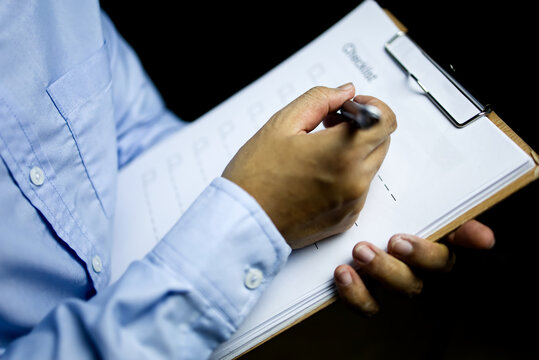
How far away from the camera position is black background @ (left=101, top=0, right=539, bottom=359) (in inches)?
21.2

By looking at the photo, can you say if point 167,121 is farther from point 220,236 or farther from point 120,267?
point 220,236

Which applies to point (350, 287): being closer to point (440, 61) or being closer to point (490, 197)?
point (490, 197)

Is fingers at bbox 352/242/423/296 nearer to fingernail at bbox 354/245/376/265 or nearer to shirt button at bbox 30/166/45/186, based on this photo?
fingernail at bbox 354/245/376/265

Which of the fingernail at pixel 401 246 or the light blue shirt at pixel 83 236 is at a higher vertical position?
the light blue shirt at pixel 83 236

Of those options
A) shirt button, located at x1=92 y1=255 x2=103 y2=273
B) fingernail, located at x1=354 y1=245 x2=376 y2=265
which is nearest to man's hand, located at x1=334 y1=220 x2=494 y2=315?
fingernail, located at x1=354 y1=245 x2=376 y2=265

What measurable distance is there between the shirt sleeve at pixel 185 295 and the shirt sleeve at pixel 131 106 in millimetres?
343

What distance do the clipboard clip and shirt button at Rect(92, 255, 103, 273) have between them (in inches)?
17.4

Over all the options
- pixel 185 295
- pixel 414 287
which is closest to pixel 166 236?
pixel 185 295

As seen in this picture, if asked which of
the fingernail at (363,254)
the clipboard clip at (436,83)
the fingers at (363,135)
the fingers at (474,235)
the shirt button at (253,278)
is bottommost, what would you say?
the fingers at (474,235)

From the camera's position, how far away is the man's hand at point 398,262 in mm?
376

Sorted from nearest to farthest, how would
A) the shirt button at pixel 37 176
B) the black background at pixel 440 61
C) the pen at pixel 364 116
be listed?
the pen at pixel 364 116 → the shirt button at pixel 37 176 → the black background at pixel 440 61

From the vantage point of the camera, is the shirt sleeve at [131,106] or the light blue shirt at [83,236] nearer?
the light blue shirt at [83,236]

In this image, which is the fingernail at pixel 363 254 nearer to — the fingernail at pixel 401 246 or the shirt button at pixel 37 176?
the fingernail at pixel 401 246

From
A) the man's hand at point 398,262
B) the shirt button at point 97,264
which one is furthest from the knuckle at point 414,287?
the shirt button at point 97,264
